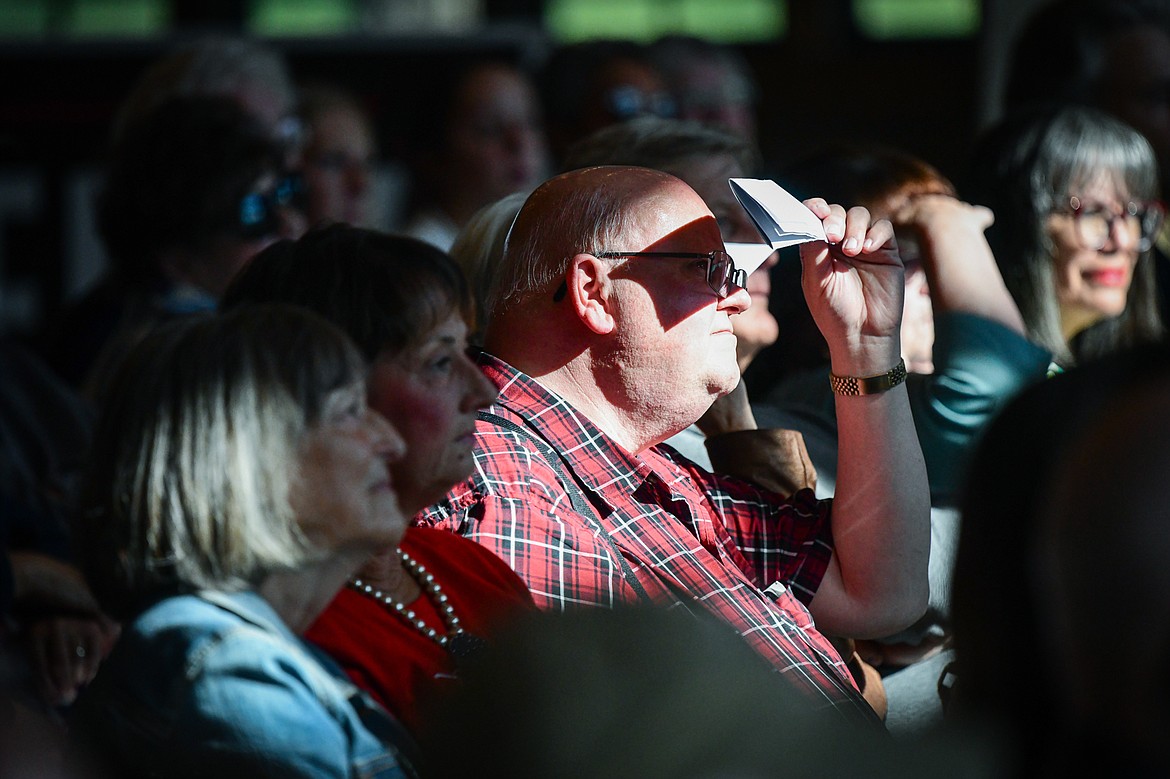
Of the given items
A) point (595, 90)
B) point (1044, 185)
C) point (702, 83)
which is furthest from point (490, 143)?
point (1044, 185)

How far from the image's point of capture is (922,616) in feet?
7.65

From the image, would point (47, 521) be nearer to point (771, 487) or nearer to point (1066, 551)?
point (771, 487)

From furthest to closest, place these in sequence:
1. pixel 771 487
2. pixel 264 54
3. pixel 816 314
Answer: pixel 264 54, pixel 771 487, pixel 816 314

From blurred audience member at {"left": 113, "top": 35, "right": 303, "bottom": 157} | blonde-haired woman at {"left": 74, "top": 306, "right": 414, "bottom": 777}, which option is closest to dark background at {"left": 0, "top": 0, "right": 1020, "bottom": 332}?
blurred audience member at {"left": 113, "top": 35, "right": 303, "bottom": 157}

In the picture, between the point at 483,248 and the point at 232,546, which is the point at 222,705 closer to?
the point at 232,546

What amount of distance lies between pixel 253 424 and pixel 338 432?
10 centimetres

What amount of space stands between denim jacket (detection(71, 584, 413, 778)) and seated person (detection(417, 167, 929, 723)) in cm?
52

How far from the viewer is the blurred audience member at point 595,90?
4730 mm

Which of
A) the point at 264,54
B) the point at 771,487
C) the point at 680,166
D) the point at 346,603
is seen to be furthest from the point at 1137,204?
the point at 264,54

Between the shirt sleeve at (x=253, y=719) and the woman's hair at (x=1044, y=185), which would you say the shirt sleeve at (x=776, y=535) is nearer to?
the shirt sleeve at (x=253, y=719)

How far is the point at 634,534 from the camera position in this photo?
208 cm

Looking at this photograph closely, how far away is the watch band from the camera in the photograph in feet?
7.18

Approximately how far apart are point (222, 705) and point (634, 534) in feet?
2.57

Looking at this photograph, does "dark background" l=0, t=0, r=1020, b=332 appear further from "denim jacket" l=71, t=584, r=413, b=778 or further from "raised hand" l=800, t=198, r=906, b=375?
"denim jacket" l=71, t=584, r=413, b=778
